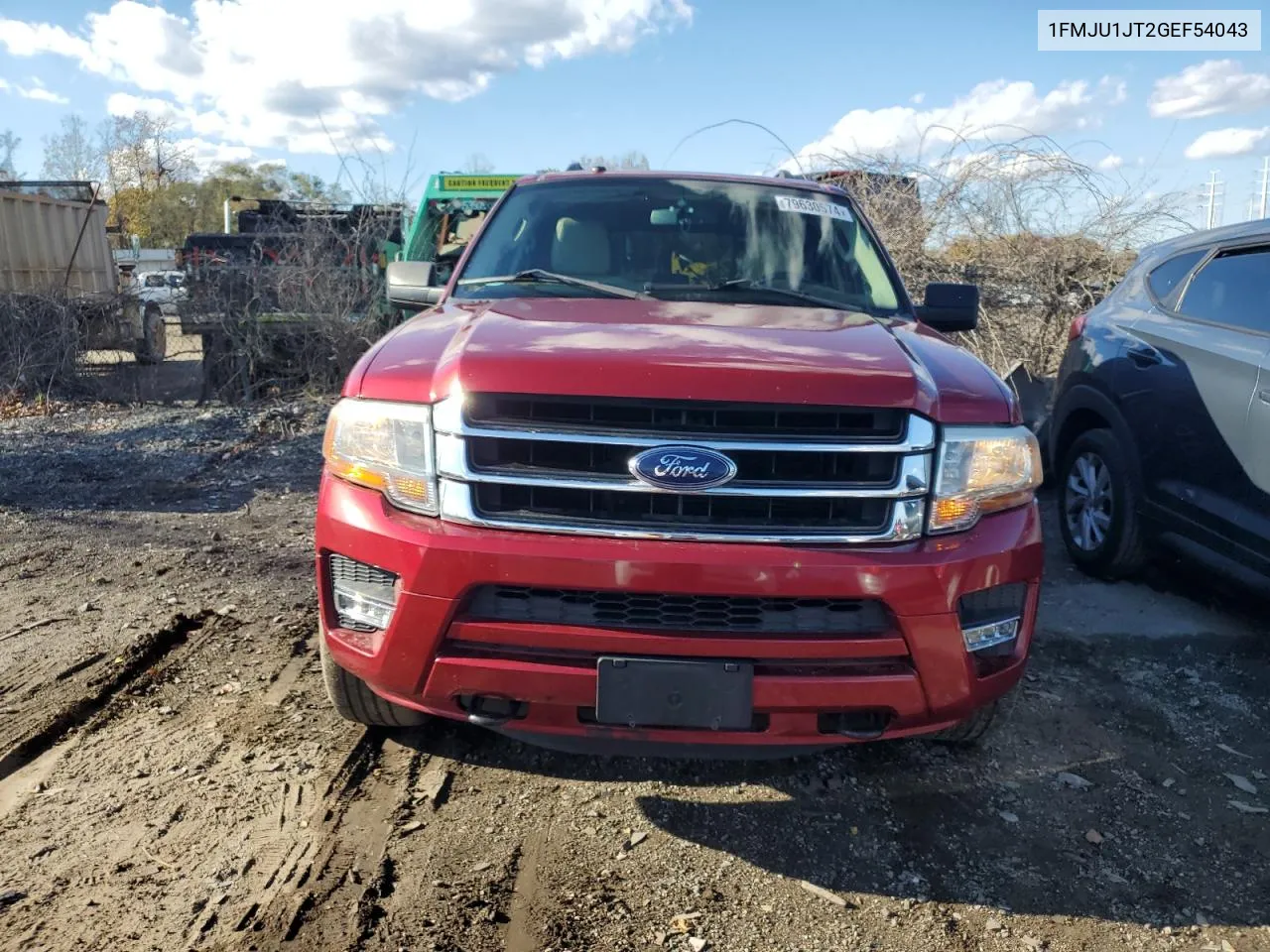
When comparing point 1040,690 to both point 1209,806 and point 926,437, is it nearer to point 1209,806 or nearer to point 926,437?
point 1209,806

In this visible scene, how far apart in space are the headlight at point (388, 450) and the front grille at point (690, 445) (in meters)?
0.05

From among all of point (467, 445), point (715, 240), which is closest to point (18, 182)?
point (715, 240)

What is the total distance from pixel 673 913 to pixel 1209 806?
182 centimetres

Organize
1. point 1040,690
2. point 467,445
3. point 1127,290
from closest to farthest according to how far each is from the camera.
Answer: point 467,445
point 1040,690
point 1127,290

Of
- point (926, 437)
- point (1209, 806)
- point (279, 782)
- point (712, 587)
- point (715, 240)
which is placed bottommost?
point (1209, 806)

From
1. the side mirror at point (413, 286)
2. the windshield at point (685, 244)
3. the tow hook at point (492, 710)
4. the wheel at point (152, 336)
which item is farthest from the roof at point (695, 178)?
the wheel at point (152, 336)

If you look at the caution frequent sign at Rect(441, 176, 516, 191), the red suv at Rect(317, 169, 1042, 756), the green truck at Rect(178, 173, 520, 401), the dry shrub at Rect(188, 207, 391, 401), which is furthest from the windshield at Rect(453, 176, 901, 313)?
the caution frequent sign at Rect(441, 176, 516, 191)

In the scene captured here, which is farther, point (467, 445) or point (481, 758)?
point (481, 758)

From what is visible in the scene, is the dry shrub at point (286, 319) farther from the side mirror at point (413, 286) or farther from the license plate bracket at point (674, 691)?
the license plate bracket at point (674, 691)

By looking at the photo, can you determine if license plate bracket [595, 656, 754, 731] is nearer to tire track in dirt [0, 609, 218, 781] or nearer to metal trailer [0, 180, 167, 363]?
tire track in dirt [0, 609, 218, 781]

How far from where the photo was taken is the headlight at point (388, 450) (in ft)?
8.28

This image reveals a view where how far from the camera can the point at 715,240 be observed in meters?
3.95

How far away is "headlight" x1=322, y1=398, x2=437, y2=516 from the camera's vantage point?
252 centimetres

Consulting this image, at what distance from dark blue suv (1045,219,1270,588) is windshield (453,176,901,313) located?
159 centimetres
